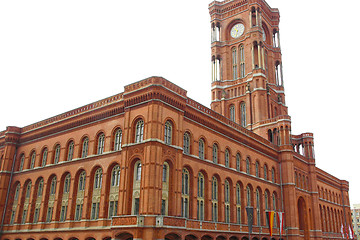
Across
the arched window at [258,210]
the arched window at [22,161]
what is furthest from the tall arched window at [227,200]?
the arched window at [22,161]

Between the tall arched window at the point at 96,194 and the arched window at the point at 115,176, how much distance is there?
1.99 m

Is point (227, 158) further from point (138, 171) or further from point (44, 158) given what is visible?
point (44, 158)

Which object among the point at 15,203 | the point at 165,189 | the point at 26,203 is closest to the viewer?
the point at 165,189

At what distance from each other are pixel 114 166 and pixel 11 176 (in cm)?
2060

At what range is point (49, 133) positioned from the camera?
4556cm

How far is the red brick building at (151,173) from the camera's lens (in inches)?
1288

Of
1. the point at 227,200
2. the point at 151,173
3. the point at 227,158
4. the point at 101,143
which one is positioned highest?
the point at 101,143

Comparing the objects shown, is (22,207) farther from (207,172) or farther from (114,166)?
(207,172)

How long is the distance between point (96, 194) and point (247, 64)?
43.2 metres

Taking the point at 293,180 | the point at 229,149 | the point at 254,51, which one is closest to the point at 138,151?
the point at 229,149

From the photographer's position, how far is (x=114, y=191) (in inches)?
1411

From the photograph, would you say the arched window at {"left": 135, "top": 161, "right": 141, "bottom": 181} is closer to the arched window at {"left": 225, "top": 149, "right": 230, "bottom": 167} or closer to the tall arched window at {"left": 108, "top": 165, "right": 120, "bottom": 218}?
the tall arched window at {"left": 108, "top": 165, "right": 120, "bottom": 218}

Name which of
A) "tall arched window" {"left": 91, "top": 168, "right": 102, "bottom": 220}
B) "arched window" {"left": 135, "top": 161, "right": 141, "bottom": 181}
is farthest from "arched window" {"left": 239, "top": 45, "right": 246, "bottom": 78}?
"arched window" {"left": 135, "top": 161, "right": 141, "bottom": 181}

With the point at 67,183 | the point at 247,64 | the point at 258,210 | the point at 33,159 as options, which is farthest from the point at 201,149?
the point at 247,64
